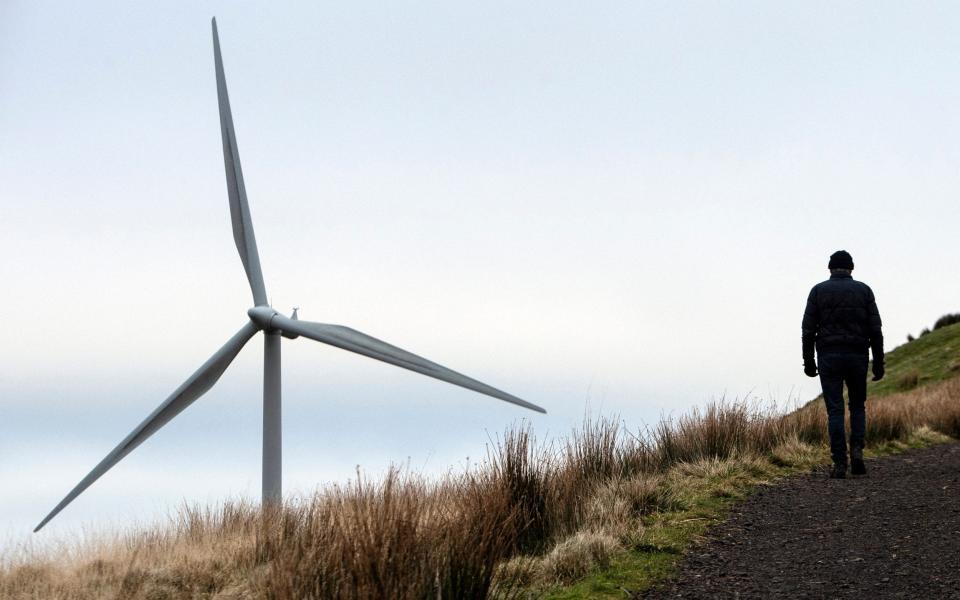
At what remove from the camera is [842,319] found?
11.9 metres

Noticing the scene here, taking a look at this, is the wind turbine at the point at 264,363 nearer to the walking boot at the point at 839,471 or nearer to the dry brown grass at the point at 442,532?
the dry brown grass at the point at 442,532

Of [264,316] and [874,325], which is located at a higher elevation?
[264,316]

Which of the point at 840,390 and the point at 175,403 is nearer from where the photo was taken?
the point at 840,390

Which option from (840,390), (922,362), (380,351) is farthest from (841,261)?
(922,362)

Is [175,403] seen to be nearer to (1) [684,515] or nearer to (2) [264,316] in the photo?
(2) [264,316]

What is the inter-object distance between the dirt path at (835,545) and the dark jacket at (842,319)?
172cm

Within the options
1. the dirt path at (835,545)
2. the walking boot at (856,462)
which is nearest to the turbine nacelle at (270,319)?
the dirt path at (835,545)

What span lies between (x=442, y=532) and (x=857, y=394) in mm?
7487

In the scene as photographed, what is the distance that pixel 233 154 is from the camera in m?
15.2

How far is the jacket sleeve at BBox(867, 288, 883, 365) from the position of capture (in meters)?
12.0

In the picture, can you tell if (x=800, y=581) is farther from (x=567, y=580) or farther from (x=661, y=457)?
(x=661, y=457)

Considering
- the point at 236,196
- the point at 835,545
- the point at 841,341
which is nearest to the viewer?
the point at 835,545

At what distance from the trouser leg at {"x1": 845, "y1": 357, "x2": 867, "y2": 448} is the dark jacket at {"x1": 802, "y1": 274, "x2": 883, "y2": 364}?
21 centimetres

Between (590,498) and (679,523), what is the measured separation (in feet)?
3.16
